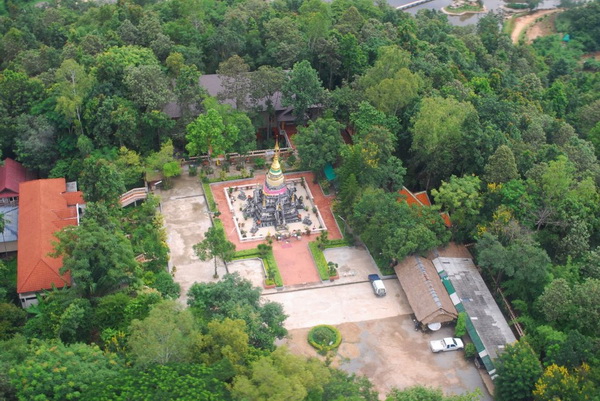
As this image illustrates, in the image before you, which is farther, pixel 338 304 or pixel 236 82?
pixel 236 82

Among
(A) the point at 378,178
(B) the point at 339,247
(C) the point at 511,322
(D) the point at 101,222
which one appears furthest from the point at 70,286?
(C) the point at 511,322

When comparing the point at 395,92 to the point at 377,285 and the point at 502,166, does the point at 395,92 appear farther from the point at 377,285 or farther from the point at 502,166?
the point at 377,285

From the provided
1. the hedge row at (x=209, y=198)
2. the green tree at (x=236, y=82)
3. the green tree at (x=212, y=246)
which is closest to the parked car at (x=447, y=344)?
the green tree at (x=212, y=246)

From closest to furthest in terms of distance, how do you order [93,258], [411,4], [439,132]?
[93,258] → [439,132] → [411,4]

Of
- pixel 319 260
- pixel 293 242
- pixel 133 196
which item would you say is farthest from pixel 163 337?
pixel 133 196

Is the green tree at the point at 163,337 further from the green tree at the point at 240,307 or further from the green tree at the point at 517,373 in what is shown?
the green tree at the point at 517,373

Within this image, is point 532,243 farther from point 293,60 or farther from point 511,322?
point 293,60
